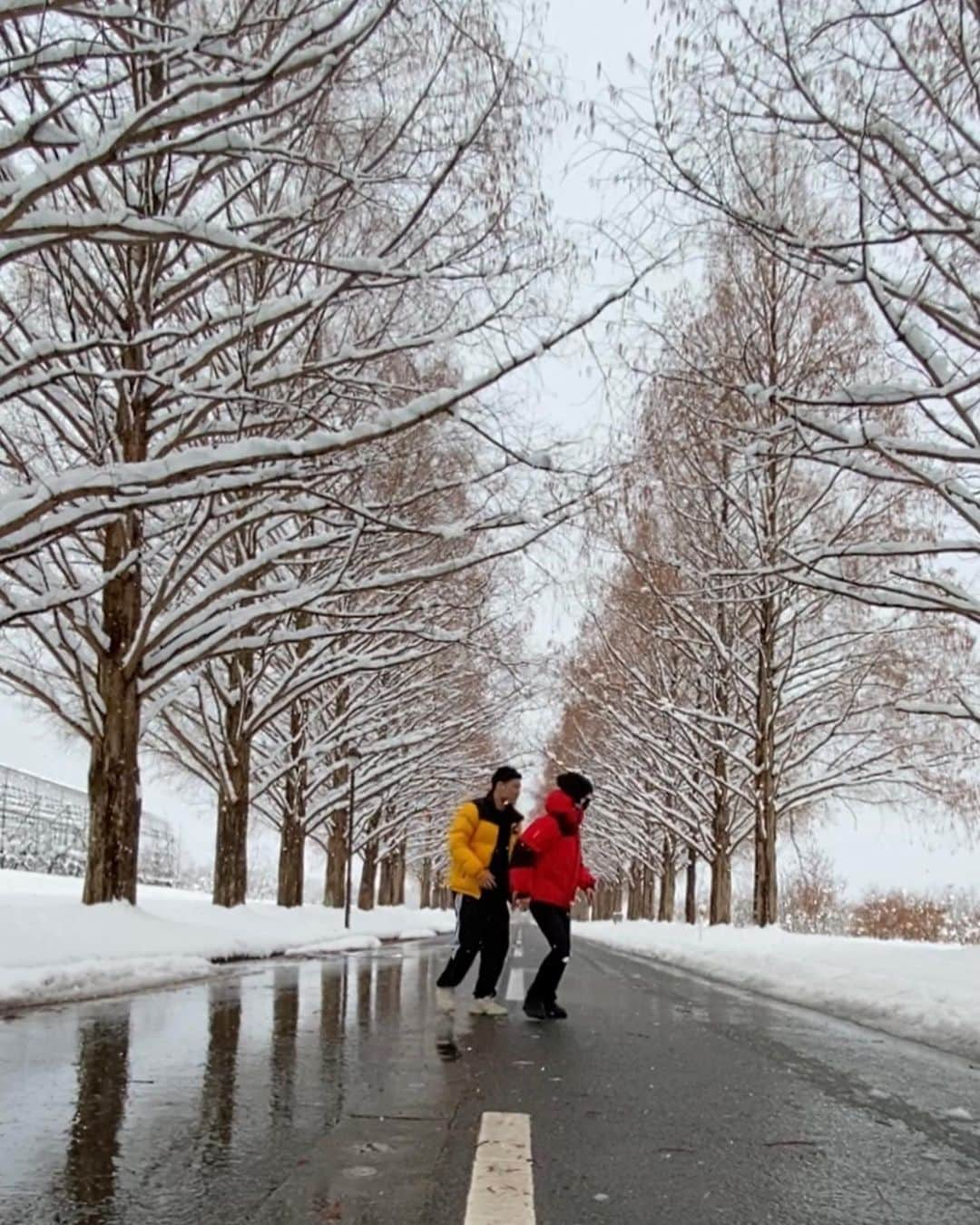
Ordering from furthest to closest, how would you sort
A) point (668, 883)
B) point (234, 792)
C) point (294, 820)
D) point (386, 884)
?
point (386, 884), point (668, 883), point (294, 820), point (234, 792)

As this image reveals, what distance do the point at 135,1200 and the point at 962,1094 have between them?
364cm

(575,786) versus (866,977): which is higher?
(575,786)

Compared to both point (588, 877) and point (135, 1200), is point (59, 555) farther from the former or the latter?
point (135, 1200)

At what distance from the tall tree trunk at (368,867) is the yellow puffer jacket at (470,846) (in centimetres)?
2872

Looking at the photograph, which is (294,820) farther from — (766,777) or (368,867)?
(368,867)

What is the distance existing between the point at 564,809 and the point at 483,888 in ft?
2.50

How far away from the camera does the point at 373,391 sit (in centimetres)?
1210

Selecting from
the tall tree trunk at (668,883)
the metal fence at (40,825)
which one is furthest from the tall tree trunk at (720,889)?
the metal fence at (40,825)

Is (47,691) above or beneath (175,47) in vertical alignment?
beneath

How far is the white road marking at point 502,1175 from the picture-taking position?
2.71 m

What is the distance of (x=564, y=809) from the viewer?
7582 millimetres

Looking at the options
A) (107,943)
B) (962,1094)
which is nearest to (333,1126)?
(962,1094)

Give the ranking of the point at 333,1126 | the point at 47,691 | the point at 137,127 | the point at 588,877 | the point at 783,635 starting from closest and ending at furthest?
the point at 333,1126 < the point at 137,127 < the point at 588,877 < the point at 47,691 < the point at 783,635

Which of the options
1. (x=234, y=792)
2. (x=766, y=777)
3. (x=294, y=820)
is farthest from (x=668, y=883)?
(x=234, y=792)
